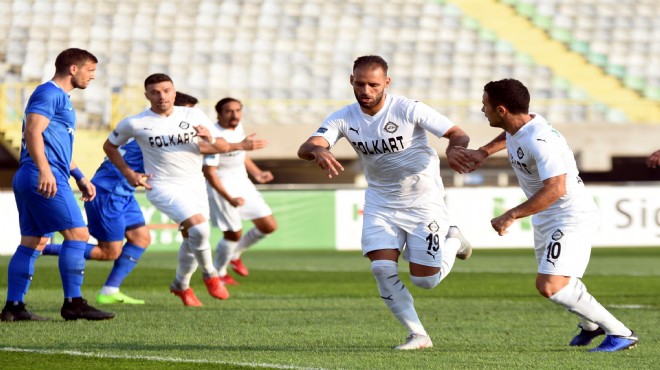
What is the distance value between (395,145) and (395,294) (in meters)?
0.87

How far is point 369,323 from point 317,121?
60.7 feet

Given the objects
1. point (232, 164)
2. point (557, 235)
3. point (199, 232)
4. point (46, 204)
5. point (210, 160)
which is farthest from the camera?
point (232, 164)

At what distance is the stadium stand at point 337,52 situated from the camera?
1093 inches

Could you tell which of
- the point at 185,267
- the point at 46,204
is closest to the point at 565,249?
the point at 46,204

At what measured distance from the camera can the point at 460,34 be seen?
30953 mm

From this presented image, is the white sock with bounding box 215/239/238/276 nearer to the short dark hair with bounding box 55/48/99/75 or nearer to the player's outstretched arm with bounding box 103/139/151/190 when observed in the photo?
the player's outstretched arm with bounding box 103/139/151/190

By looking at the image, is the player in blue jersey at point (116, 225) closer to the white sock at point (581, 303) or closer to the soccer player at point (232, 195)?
the soccer player at point (232, 195)

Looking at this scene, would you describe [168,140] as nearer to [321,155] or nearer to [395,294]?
[395,294]

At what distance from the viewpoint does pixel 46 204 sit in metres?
8.52

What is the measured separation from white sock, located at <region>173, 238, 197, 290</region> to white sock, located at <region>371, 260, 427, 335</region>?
3.52 meters

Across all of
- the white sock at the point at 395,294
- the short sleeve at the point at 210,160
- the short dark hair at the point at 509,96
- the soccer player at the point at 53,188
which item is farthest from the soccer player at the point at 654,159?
the short sleeve at the point at 210,160

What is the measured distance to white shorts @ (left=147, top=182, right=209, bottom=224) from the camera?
10.4 m

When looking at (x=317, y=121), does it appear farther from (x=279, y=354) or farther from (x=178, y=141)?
(x=279, y=354)

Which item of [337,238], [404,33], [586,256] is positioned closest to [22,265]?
[586,256]
